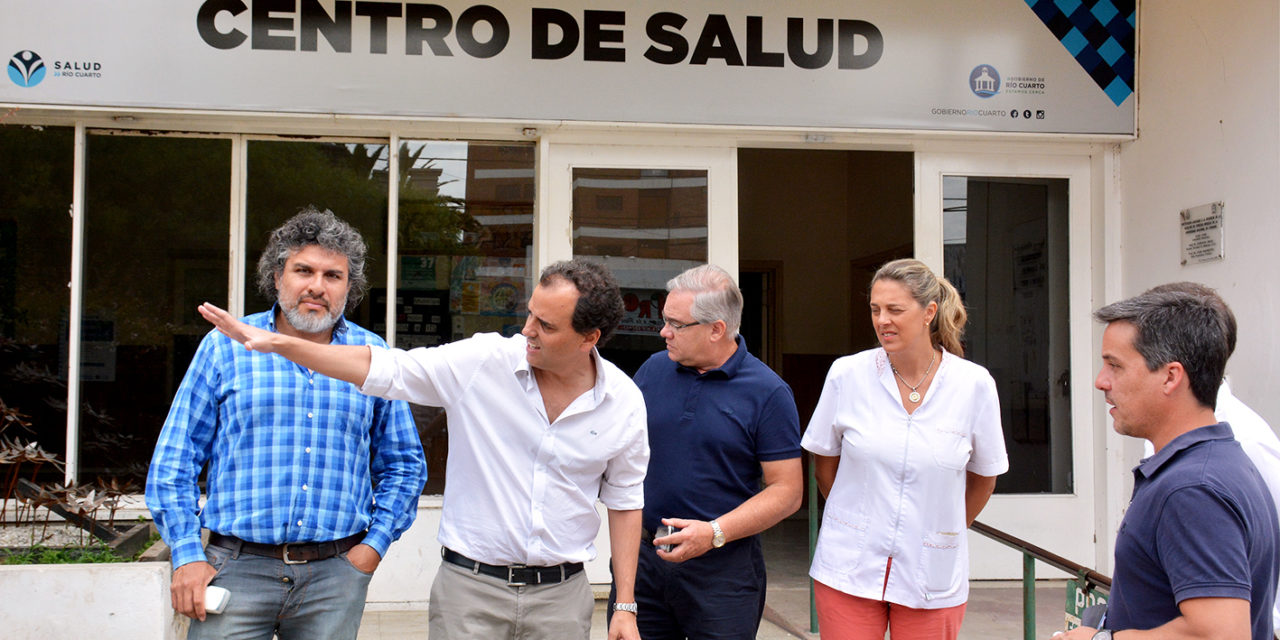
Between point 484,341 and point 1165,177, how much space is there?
177 inches

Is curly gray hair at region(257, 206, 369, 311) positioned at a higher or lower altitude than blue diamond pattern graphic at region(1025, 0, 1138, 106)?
lower

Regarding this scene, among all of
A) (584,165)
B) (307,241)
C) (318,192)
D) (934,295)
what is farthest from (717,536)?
(318,192)

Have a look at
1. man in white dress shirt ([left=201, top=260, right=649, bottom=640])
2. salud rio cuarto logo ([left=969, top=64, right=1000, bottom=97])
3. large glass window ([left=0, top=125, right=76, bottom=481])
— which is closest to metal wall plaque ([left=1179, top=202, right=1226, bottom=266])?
salud rio cuarto logo ([left=969, top=64, right=1000, bottom=97])

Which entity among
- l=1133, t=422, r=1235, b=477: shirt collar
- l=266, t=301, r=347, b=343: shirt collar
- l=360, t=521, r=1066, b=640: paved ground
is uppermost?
l=266, t=301, r=347, b=343: shirt collar

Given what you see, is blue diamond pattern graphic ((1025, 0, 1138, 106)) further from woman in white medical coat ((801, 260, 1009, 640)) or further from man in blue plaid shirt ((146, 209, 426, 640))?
man in blue plaid shirt ((146, 209, 426, 640))

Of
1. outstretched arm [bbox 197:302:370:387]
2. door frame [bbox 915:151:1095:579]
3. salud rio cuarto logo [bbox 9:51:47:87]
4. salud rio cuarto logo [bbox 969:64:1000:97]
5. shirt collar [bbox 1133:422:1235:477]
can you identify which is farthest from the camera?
door frame [bbox 915:151:1095:579]

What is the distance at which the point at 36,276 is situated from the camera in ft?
18.5

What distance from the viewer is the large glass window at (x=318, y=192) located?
552 cm

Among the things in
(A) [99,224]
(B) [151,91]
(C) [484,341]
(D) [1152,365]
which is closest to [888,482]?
(D) [1152,365]

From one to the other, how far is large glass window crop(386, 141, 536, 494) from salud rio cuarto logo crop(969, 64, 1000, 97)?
2578 millimetres

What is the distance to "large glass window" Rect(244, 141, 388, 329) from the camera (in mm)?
5520

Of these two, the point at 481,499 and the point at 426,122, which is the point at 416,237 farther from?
the point at 481,499

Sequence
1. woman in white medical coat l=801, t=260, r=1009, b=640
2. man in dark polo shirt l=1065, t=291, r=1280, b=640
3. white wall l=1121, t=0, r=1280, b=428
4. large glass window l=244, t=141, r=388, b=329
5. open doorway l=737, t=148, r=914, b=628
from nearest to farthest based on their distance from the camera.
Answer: man in dark polo shirt l=1065, t=291, r=1280, b=640 < woman in white medical coat l=801, t=260, r=1009, b=640 < white wall l=1121, t=0, r=1280, b=428 < large glass window l=244, t=141, r=388, b=329 < open doorway l=737, t=148, r=914, b=628

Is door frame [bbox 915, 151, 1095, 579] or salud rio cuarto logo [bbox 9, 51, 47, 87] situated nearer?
salud rio cuarto logo [bbox 9, 51, 47, 87]
